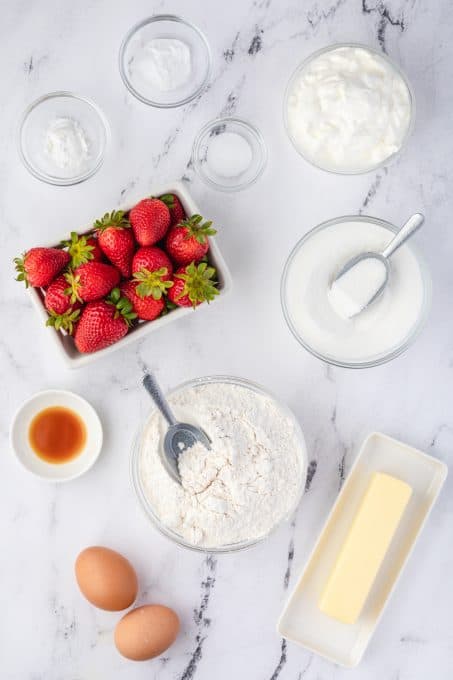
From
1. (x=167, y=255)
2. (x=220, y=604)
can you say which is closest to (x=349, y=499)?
(x=220, y=604)

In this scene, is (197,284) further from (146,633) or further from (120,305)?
(146,633)

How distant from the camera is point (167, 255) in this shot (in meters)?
1.44

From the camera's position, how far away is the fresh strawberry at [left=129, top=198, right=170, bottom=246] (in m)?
1.39

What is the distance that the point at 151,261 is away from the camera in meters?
1.38

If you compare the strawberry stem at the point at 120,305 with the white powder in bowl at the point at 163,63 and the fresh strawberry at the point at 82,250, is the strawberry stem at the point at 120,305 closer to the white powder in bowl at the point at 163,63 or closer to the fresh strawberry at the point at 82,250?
the fresh strawberry at the point at 82,250

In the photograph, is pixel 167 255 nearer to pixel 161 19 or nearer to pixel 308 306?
pixel 308 306

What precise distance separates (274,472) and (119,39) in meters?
0.99

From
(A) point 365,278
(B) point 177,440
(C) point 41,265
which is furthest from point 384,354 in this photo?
(C) point 41,265

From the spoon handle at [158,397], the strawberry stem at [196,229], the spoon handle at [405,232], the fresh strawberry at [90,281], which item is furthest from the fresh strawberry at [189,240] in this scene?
the spoon handle at [405,232]

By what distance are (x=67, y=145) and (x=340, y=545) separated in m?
1.04


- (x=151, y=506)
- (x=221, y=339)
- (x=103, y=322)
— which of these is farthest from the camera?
(x=221, y=339)

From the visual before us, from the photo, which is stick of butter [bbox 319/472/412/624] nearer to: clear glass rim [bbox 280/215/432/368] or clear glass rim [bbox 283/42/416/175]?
clear glass rim [bbox 280/215/432/368]

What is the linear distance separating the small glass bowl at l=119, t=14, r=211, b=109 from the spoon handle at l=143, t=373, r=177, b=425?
0.60 meters

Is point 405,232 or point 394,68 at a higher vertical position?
point 394,68
